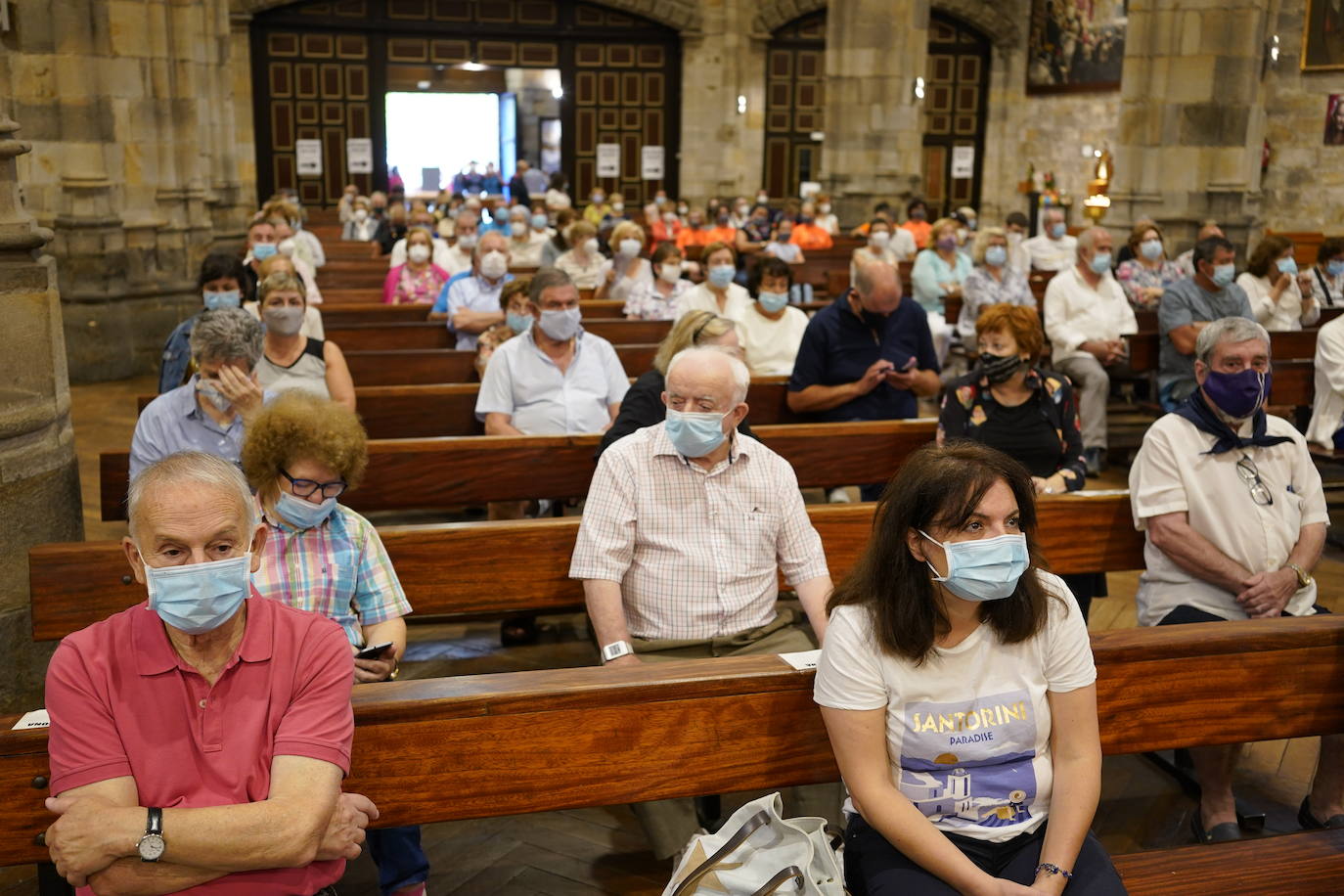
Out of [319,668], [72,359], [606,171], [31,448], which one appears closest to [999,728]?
[319,668]

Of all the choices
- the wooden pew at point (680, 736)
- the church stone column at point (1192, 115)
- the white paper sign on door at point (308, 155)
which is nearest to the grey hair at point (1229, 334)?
the wooden pew at point (680, 736)

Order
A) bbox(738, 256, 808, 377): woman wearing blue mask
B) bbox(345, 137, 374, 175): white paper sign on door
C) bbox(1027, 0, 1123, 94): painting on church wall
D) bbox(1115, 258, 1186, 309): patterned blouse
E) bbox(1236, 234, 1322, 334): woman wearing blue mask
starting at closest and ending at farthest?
bbox(738, 256, 808, 377): woman wearing blue mask, bbox(1236, 234, 1322, 334): woman wearing blue mask, bbox(1115, 258, 1186, 309): patterned blouse, bbox(1027, 0, 1123, 94): painting on church wall, bbox(345, 137, 374, 175): white paper sign on door

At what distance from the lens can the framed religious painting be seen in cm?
1652

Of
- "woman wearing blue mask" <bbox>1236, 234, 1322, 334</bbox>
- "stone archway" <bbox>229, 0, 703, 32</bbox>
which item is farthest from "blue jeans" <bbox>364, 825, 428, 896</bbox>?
"stone archway" <bbox>229, 0, 703, 32</bbox>

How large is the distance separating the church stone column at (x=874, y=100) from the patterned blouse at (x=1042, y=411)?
39.8 feet

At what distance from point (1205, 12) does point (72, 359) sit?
9.48m

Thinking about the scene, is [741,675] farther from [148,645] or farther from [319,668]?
[148,645]

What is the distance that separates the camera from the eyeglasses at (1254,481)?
3.74 meters

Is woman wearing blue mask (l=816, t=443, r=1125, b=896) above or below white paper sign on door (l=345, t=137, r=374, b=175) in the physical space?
below

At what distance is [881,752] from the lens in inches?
97.5

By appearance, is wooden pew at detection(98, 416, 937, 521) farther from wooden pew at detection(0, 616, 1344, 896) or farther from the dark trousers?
the dark trousers

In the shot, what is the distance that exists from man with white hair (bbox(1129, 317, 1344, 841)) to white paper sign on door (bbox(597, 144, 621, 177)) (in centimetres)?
2185

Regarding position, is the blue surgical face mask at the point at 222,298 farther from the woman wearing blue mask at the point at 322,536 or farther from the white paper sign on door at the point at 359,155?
the white paper sign on door at the point at 359,155

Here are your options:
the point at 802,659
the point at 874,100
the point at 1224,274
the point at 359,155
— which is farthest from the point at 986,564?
the point at 359,155
